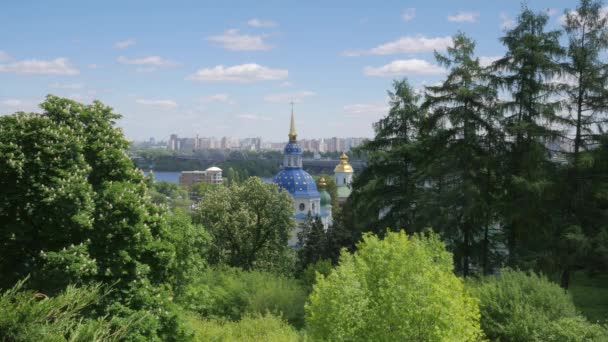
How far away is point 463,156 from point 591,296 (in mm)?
7166

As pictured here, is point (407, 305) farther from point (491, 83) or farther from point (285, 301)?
point (491, 83)

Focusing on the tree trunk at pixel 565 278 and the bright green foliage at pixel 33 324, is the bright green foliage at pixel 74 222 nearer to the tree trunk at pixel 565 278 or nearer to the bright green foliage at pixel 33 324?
the bright green foliage at pixel 33 324

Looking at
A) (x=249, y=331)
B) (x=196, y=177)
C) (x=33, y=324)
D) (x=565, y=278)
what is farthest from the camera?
(x=196, y=177)

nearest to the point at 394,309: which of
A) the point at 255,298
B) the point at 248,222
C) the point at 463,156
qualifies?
the point at 255,298

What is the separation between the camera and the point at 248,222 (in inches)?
989

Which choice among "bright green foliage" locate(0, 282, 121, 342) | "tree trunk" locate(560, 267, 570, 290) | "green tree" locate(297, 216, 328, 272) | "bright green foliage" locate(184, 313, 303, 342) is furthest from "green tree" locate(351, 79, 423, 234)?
"bright green foliage" locate(0, 282, 121, 342)

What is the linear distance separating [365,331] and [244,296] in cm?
771

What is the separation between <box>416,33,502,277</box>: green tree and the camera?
60.4 ft

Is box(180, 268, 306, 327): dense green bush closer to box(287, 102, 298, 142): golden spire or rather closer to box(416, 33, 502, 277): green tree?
box(416, 33, 502, 277): green tree

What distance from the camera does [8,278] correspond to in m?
11.0

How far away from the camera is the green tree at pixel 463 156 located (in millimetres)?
18406

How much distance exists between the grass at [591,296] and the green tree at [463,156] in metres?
3.47

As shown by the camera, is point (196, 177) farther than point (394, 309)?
Yes

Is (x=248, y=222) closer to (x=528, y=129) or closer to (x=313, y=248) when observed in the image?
(x=313, y=248)
